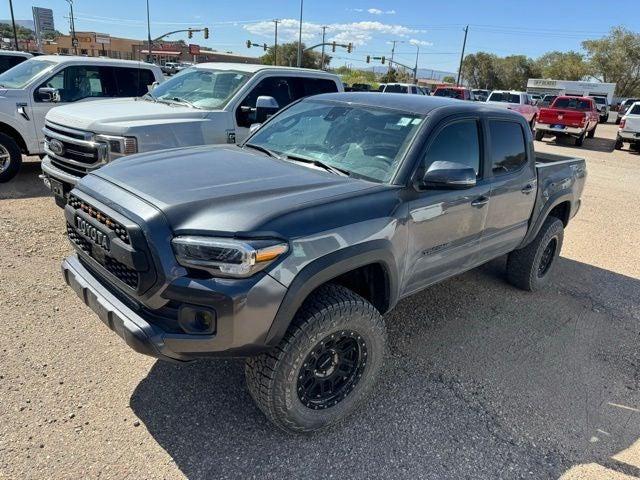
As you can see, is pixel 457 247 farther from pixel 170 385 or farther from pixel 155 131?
pixel 155 131

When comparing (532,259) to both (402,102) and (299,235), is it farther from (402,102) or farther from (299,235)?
(299,235)

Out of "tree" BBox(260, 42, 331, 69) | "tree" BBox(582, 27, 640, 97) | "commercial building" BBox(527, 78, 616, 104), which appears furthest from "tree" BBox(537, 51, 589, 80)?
"tree" BBox(260, 42, 331, 69)

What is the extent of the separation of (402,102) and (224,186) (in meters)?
1.64

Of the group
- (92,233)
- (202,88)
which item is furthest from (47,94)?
(92,233)

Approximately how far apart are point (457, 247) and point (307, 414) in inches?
66.3

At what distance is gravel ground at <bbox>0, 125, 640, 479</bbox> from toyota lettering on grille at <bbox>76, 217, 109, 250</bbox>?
39.0 inches

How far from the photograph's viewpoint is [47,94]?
24.2 ft

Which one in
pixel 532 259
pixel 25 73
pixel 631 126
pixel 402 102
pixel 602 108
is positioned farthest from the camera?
pixel 602 108

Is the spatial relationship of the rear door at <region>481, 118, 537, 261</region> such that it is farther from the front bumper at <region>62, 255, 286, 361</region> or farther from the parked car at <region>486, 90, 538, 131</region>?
the parked car at <region>486, 90, 538, 131</region>

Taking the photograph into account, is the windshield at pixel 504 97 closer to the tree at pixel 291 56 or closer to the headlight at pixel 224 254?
the headlight at pixel 224 254

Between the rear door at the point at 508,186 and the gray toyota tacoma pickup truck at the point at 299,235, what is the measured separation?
2cm

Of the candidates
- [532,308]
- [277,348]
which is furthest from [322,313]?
[532,308]

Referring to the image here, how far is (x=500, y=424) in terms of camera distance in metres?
2.99

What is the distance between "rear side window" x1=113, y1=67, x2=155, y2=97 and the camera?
26.4 ft
